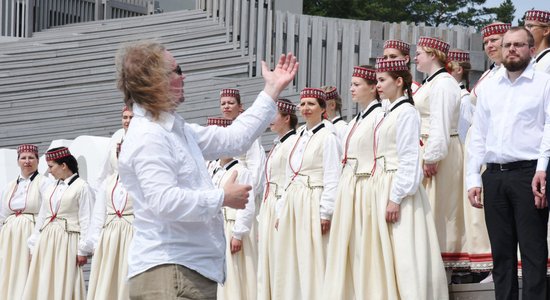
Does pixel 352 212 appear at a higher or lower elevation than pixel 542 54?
lower

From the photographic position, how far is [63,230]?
11172mm

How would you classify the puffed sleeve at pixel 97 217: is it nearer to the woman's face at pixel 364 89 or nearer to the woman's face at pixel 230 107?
the woman's face at pixel 230 107

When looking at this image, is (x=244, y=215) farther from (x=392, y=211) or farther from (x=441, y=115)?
(x=392, y=211)

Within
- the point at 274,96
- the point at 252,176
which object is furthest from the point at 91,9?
the point at 274,96

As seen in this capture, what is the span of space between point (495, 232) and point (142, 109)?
2.60 meters

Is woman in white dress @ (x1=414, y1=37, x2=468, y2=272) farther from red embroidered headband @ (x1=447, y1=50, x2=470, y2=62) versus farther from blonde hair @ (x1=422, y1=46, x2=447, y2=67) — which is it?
red embroidered headband @ (x1=447, y1=50, x2=470, y2=62)

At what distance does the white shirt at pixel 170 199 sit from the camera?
4.59 m

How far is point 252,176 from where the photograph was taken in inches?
388

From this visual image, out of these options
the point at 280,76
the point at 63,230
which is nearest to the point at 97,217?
the point at 63,230

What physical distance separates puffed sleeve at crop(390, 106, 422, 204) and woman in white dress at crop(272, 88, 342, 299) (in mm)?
1155

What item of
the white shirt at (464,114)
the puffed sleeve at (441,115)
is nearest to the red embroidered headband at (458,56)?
the white shirt at (464,114)

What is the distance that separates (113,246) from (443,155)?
124 inches

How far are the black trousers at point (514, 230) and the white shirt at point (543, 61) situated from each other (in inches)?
40.3

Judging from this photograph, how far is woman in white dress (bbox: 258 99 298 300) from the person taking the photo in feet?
30.0
